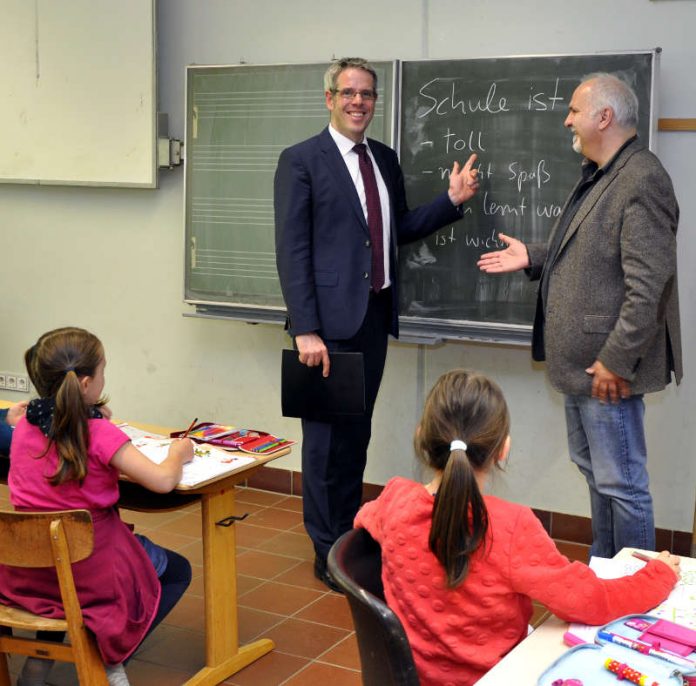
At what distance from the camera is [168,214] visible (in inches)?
189

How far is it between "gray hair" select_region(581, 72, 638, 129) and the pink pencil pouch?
177cm

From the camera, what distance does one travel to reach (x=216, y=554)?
292cm

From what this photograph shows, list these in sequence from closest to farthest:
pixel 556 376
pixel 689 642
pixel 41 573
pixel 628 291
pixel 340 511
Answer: pixel 689 642 < pixel 41 573 < pixel 628 291 < pixel 556 376 < pixel 340 511

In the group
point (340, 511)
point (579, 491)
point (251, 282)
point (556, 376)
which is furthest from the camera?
point (251, 282)

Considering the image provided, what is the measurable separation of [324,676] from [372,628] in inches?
58.9

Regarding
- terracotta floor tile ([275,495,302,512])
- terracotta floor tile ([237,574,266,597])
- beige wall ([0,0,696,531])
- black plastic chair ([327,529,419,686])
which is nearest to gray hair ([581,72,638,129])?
beige wall ([0,0,696,531])

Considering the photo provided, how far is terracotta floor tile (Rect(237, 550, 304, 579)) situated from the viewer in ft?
12.6

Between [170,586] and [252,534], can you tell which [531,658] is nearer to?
[170,586]

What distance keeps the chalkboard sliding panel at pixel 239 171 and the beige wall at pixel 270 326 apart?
0.66ft

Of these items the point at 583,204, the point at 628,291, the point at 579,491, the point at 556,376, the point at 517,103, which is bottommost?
the point at 579,491

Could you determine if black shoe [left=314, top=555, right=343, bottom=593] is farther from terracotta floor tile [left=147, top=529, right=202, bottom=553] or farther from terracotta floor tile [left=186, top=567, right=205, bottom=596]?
terracotta floor tile [left=147, top=529, right=202, bottom=553]

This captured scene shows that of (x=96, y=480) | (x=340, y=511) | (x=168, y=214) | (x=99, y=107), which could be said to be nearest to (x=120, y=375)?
(x=168, y=214)

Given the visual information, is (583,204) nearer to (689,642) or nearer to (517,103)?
(517,103)

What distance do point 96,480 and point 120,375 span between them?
263 centimetres
